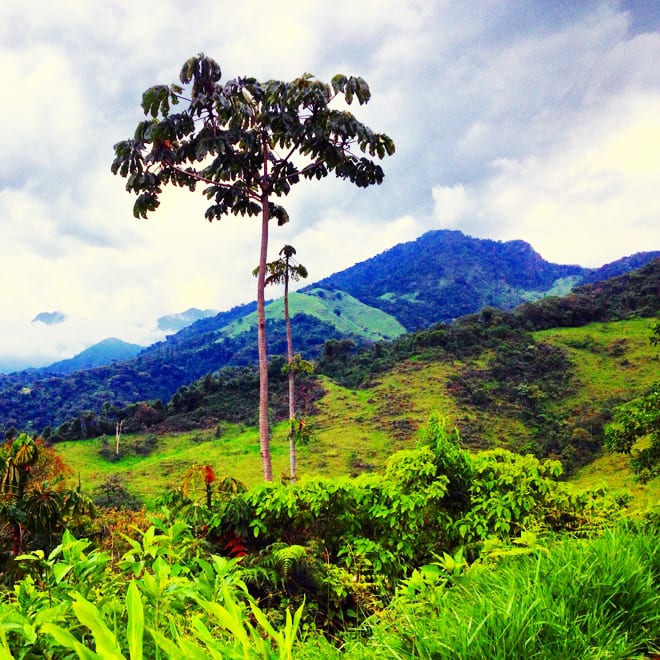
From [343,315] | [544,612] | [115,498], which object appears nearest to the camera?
[544,612]

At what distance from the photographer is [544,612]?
5.48ft

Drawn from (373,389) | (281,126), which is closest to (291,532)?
(281,126)

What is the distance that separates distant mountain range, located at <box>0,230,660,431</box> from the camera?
78062mm

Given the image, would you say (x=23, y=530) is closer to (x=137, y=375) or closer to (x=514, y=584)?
(x=514, y=584)

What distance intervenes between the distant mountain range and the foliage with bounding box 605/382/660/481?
63438 millimetres

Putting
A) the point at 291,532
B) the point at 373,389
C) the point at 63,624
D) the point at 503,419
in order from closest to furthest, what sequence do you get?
the point at 63,624 → the point at 291,532 → the point at 503,419 → the point at 373,389

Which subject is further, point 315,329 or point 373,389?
point 315,329

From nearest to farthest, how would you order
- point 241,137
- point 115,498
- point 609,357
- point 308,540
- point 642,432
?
1. point 308,540
2. point 241,137
3. point 642,432
4. point 115,498
5. point 609,357

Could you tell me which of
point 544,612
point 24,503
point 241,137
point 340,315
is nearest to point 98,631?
point 544,612

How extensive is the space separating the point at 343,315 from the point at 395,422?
294 feet

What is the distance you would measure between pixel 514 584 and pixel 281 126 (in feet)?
22.0

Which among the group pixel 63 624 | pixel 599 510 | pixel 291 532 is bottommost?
pixel 291 532

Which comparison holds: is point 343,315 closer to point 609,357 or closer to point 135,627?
point 609,357

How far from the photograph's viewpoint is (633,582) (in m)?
1.93
